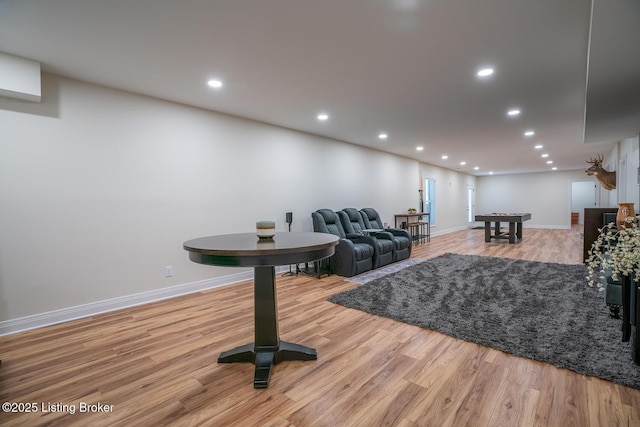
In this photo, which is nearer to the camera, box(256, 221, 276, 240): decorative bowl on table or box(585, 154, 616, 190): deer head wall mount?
box(256, 221, 276, 240): decorative bowl on table

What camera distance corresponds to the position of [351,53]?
2.56 m

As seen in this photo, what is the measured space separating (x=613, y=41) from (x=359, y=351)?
2.57 m

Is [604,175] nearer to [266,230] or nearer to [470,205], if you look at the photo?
[470,205]

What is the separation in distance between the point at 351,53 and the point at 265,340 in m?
2.41

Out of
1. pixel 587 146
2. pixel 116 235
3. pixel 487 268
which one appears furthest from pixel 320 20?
pixel 587 146

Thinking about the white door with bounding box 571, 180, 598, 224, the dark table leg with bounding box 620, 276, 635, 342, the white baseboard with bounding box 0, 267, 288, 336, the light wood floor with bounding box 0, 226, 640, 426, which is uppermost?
the white door with bounding box 571, 180, 598, 224

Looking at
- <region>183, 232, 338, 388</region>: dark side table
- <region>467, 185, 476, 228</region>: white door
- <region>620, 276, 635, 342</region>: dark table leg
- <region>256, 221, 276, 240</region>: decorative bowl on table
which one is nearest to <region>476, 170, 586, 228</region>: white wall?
<region>467, 185, 476, 228</region>: white door

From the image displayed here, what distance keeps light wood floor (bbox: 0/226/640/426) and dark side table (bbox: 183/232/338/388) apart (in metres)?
0.08

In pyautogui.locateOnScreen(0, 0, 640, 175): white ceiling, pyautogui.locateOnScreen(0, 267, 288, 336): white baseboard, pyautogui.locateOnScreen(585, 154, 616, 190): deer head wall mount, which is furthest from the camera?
pyautogui.locateOnScreen(585, 154, 616, 190): deer head wall mount

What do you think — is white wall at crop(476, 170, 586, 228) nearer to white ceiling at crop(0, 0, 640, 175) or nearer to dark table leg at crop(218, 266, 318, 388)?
white ceiling at crop(0, 0, 640, 175)

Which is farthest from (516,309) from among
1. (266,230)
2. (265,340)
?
(266,230)

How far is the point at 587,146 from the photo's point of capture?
22.2 feet

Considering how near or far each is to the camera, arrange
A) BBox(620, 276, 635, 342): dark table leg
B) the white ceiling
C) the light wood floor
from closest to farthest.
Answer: the light wood floor < the white ceiling < BBox(620, 276, 635, 342): dark table leg

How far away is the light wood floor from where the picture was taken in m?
1.52
